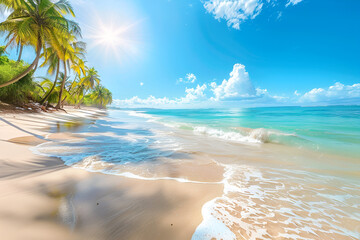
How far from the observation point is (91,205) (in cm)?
183

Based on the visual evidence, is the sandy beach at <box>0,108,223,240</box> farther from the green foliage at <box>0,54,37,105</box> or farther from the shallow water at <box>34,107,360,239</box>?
the green foliage at <box>0,54,37,105</box>

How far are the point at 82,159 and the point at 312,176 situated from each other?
5692 millimetres

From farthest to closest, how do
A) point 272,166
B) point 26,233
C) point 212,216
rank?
point 272,166 → point 212,216 → point 26,233

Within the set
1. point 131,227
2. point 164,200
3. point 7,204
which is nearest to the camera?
point 131,227

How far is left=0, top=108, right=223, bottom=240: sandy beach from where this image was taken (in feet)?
4.66

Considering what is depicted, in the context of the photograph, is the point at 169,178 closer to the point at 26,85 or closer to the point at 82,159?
the point at 82,159

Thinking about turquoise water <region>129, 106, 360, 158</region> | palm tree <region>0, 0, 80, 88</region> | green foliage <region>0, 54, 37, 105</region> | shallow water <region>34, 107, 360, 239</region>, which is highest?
palm tree <region>0, 0, 80, 88</region>

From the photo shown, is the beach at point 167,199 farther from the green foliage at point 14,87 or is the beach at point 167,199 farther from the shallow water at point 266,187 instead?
the green foliage at point 14,87

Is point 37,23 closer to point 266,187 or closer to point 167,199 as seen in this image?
point 167,199

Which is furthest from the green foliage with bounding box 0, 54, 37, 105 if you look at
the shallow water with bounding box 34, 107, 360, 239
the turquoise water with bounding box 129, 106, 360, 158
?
the turquoise water with bounding box 129, 106, 360, 158

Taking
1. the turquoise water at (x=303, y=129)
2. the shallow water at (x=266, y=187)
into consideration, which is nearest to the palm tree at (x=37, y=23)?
the shallow water at (x=266, y=187)

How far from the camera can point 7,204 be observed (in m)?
1.66

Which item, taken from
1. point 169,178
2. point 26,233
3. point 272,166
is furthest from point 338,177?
point 26,233

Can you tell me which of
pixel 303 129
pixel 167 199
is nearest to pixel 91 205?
pixel 167 199
